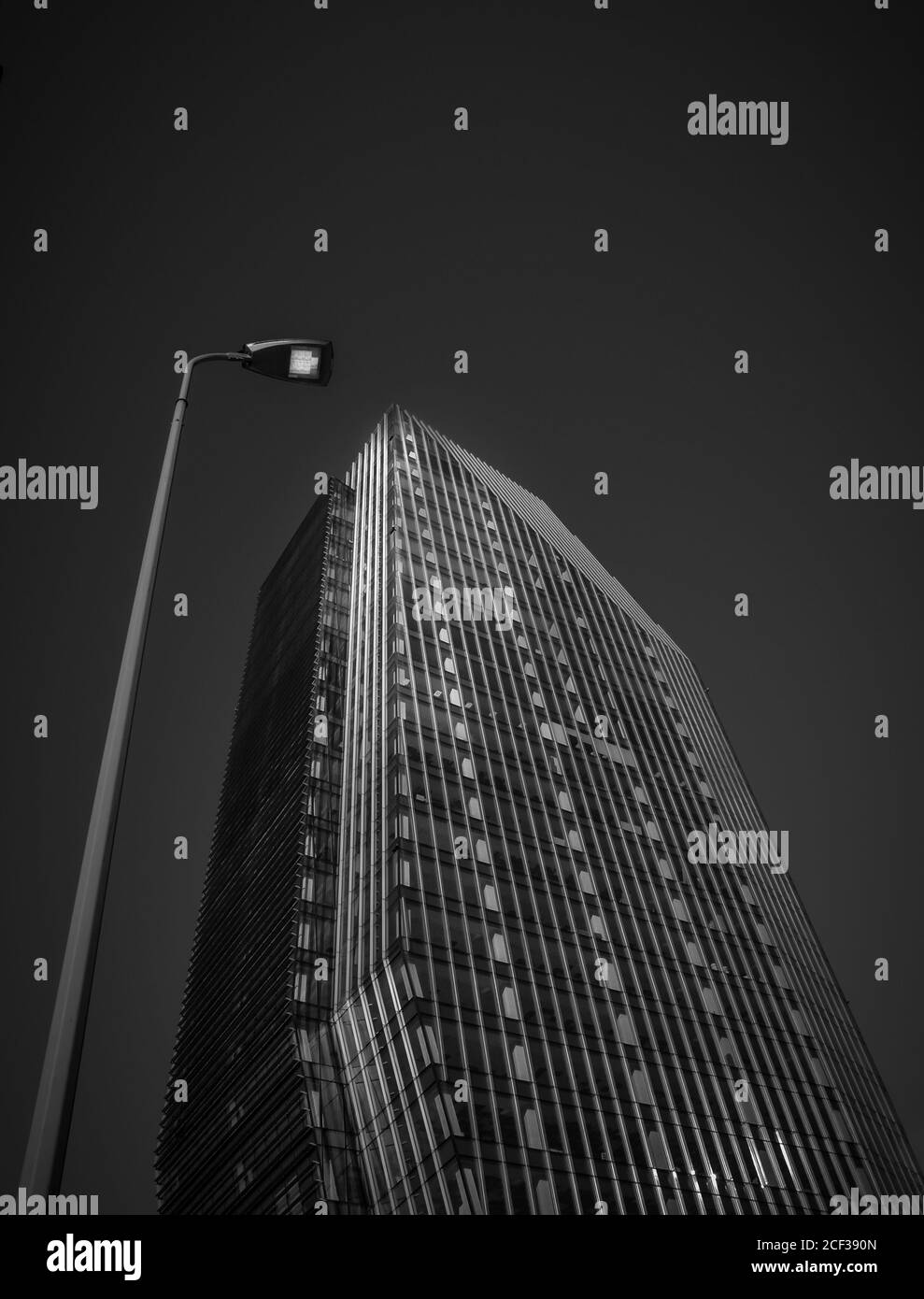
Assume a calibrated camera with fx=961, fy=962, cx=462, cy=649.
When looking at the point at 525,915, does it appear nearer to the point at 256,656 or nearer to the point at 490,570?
the point at 490,570

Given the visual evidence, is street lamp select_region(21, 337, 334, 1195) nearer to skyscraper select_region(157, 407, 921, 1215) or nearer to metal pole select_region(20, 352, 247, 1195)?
metal pole select_region(20, 352, 247, 1195)

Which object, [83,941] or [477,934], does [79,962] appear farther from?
[477,934]

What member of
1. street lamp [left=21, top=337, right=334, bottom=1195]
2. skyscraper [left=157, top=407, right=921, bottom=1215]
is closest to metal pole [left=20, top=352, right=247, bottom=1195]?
Result: street lamp [left=21, top=337, right=334, bottom=1195]

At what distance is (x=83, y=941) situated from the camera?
8117mm

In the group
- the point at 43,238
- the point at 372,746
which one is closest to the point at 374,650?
the point at 372,746

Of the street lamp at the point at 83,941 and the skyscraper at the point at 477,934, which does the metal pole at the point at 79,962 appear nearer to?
the street lamp at the point at 83,941

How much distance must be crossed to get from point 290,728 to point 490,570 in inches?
853

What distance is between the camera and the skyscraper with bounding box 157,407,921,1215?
4688 centimetres

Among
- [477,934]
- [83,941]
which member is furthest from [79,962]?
[477,934]

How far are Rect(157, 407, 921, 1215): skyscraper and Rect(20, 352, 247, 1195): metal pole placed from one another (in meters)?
37.3

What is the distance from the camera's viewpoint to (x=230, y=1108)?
202 feet

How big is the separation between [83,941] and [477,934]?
150ft

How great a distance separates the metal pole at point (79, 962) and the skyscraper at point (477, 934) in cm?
3732

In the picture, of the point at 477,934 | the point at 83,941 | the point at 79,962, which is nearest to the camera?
the point at 79,962
